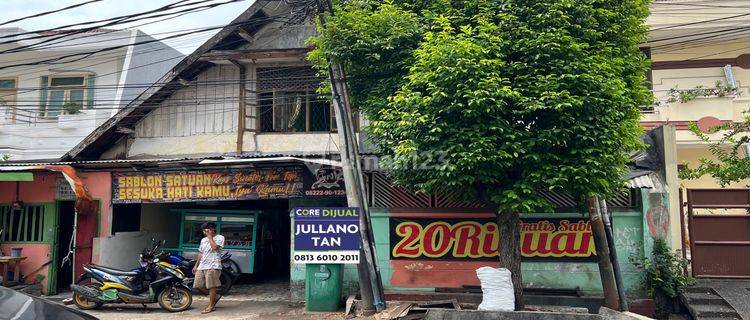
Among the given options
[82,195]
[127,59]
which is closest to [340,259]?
[82,195]

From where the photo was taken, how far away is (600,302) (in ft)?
26.4

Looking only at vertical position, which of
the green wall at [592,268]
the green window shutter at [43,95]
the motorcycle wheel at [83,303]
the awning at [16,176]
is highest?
the green window shutter at [43,95]

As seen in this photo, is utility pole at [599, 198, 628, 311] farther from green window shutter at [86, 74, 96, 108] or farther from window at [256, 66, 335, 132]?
green window shutter at [86, 74, 96, 108]

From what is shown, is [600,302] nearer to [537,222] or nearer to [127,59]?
[537,222]

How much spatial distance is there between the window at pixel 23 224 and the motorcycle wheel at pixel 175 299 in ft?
13.8

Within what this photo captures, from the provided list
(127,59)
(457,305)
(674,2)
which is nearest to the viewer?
(457,305)

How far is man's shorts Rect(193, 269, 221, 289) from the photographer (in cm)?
841

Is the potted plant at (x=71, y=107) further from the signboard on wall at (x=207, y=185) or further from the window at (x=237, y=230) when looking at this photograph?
the window at (x=237, y=230)

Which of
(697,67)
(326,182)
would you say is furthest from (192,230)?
(697,67)

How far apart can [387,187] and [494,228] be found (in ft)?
6.55

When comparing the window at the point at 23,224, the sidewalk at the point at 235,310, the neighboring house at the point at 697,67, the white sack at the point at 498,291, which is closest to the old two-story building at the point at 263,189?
the window at the point at 23,224

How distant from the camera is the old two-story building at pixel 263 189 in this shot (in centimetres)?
843

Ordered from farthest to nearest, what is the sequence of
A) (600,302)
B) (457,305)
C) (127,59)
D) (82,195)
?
(127,59), (82,195), (600,302), (457,305)

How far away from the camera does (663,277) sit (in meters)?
7.88
